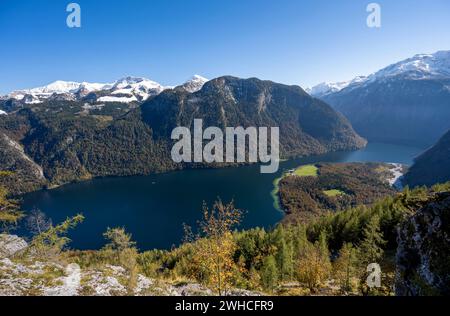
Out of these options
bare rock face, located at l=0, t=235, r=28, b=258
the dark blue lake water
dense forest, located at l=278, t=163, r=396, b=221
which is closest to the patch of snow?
bare rock face, located at l=0, t=235, r=28, b=258

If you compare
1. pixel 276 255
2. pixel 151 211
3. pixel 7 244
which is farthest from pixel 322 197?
pixel 7 244

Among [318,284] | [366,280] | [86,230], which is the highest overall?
[366,280]

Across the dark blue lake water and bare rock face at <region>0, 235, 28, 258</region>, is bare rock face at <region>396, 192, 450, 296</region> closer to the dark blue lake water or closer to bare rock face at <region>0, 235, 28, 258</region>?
bare rock face at <region>0, 235, 28, 258</region>

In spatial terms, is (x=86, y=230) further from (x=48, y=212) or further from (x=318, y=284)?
(x=318, y=284)

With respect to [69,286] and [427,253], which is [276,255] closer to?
[427,253]
